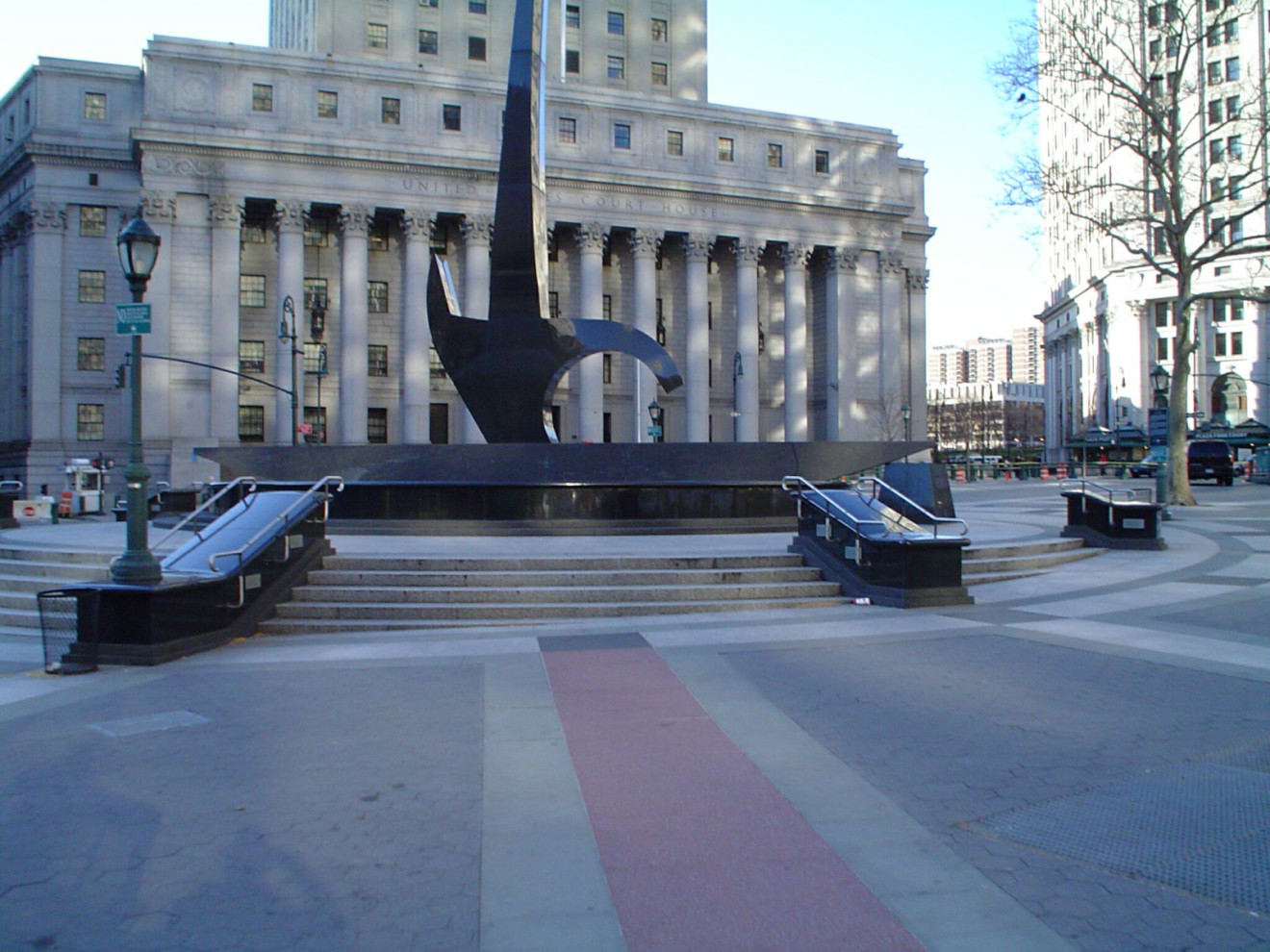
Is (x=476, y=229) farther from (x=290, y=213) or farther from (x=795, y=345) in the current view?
(x=795, y=345)

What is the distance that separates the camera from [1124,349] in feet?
316

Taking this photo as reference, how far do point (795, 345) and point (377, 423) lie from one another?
28890mm

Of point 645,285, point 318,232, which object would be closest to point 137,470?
point 645,285

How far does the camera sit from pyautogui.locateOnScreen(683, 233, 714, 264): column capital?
6203cm

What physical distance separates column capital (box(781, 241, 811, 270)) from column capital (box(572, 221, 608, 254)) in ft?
44.9

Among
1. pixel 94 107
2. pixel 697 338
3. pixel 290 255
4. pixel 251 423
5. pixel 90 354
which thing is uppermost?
pixel 94 107

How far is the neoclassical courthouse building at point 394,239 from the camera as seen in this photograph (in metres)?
53.5

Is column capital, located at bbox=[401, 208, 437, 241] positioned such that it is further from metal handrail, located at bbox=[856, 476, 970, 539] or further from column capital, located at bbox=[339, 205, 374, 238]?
metal handrail, located at bbox=[856, 476, 970, 539]

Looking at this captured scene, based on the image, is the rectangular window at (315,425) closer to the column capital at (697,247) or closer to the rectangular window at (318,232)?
the rectangular window at (318,232)

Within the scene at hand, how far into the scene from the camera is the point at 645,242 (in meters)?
60.9

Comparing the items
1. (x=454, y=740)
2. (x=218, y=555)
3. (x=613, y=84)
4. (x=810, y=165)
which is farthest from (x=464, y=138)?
(x=454, y=740)

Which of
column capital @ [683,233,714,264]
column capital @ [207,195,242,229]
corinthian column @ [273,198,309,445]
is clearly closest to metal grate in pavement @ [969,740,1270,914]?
corinthian column @ [273,198,309,445]

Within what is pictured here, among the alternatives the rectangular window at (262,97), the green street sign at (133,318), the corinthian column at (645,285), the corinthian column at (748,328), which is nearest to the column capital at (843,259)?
the corinthian column at (748,328)

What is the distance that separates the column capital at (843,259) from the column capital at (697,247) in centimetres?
981
